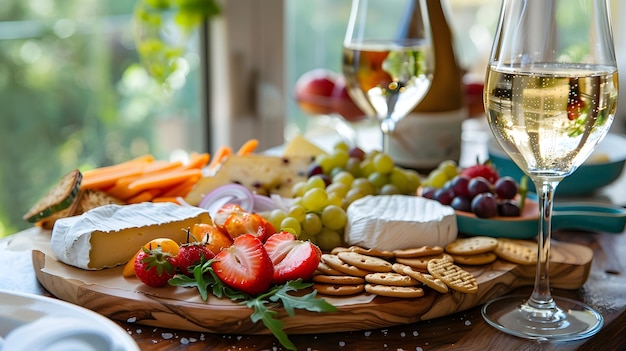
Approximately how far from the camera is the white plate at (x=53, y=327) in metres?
0.64

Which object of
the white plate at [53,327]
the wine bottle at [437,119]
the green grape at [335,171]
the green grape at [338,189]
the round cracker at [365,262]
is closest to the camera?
the white plate at [53,327]

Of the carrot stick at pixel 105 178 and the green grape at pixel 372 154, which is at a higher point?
the green grape at pixel 372 154

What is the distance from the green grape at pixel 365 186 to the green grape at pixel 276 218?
0.17 m

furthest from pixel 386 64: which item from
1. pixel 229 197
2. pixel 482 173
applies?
pixel 229 197

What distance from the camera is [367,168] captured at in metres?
1.25

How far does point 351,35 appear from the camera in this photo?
1.30 metres

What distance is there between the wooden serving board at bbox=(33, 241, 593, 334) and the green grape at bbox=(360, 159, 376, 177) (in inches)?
13.4

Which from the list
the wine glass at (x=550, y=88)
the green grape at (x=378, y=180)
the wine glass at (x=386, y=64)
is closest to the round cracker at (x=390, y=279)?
the wine glass at (x=550, y=88)

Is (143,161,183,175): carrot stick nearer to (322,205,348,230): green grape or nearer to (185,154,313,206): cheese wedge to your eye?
(185,154,313,206): cheese wedge

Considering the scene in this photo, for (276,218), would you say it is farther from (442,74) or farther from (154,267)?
(442,74)

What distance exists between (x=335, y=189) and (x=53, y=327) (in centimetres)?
54

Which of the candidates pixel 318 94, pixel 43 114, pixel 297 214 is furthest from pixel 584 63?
pixel 43 114

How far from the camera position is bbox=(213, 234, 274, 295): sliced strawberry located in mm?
827

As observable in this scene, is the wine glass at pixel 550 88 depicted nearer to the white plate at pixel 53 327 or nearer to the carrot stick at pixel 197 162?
the white plate at pixel 53 327
